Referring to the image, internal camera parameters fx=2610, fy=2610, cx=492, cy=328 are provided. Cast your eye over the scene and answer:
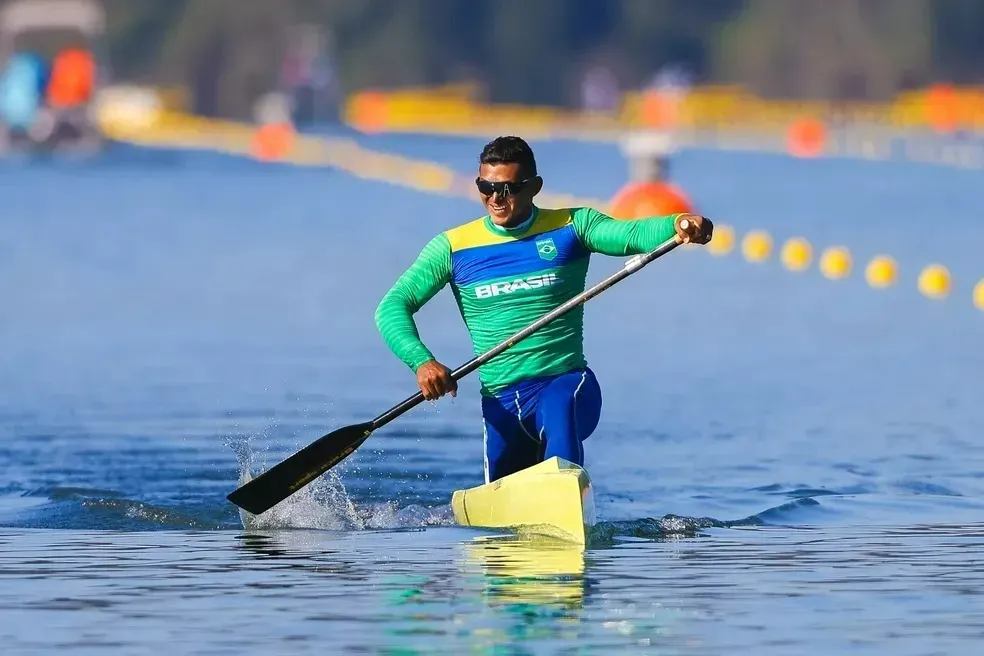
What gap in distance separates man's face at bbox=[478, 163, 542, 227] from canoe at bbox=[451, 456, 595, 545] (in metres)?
0.99

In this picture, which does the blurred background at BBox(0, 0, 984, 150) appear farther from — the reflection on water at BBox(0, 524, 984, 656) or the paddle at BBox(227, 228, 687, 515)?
the reflection on water at BBox(0, 524, 984, 656)

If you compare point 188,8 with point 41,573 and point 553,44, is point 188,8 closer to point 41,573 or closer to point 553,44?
point 553,44

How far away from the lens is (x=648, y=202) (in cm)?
2803

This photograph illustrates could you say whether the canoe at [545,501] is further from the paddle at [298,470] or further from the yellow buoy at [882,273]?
the yellow buoy at [882,273]

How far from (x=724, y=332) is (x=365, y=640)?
12.7 meters

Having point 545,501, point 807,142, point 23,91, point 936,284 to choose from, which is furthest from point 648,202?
point 807,142

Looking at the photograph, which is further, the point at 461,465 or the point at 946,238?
the point at 946,238

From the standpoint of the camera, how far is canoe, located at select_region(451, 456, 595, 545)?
1023cm

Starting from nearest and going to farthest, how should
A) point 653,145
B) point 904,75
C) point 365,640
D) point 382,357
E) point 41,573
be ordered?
1. point 365,640
2. point 41,573
3. point 382,357
4. point 653,145
5. point 904,75

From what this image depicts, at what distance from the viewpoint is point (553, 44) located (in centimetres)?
7200

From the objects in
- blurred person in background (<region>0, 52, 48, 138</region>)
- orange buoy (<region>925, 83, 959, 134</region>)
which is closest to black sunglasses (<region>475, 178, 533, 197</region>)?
blurred person in background (<region>0, 52, 48, 138</region>)

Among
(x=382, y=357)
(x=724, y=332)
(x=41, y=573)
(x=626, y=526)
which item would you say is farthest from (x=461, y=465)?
(x=724, y=332)

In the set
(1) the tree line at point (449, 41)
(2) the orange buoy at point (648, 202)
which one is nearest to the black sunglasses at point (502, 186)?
(2) the orange buoy at point (648, 202)

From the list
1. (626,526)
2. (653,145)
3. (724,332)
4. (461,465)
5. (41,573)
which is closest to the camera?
(41,573)
